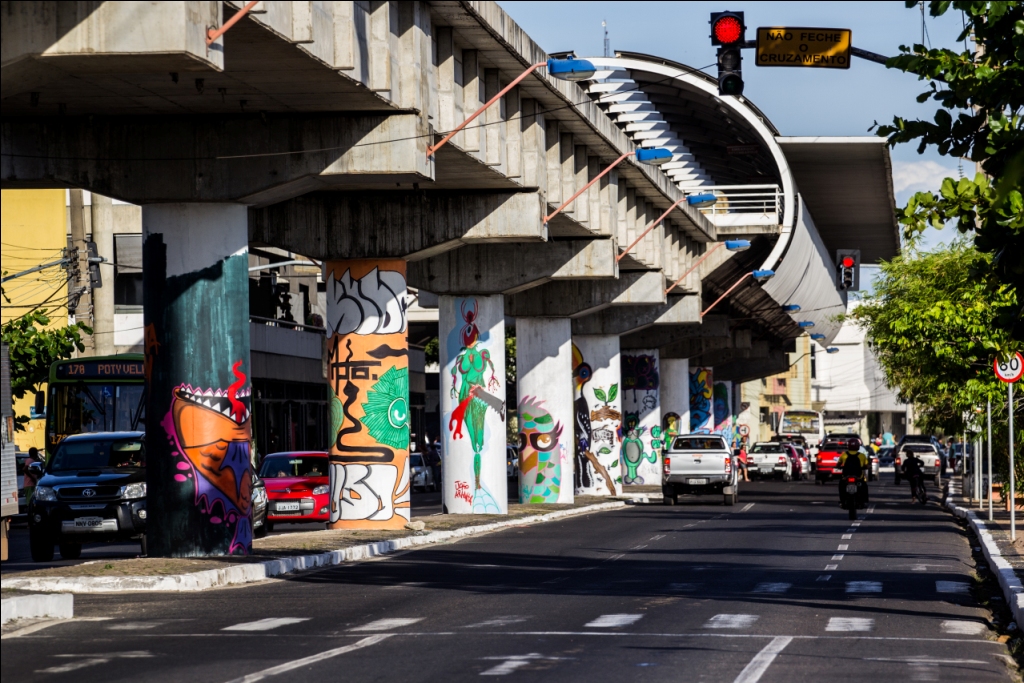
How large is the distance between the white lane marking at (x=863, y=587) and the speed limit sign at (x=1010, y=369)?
9.08m

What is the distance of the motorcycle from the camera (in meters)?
36.2

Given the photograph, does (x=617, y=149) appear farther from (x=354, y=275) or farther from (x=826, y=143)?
(x=826, y=143)

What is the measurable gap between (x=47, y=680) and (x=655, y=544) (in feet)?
57.2

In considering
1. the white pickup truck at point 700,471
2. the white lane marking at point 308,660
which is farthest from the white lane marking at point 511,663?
the white pickup truck at point 700,471

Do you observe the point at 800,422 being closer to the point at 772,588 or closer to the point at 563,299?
the point at 563,299

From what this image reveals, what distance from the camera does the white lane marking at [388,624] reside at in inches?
563

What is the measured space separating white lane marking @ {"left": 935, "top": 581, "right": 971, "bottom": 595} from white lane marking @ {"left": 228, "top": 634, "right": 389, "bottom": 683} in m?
7.29

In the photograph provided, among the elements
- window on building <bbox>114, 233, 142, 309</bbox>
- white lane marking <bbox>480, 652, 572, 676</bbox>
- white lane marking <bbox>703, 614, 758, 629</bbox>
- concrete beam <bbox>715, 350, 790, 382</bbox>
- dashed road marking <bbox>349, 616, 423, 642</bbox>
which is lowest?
white lane marking <bbox>703, 614, 758, 629</bbox>

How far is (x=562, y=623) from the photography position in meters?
14.7

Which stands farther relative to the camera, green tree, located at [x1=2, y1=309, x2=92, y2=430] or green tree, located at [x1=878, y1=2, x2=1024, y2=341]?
green tree, located at [x1=2, y1=309, x2=92, y2=430]

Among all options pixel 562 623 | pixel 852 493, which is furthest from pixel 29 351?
pixel 562 623

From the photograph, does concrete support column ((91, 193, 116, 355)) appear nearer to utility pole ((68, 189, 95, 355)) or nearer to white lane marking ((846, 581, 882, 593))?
utility pole ((68, 189, 95, 355))

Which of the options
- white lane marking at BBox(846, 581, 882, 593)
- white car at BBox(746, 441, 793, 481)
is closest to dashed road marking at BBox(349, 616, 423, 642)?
white lane marking at BBox(846, 581, 882, 593)

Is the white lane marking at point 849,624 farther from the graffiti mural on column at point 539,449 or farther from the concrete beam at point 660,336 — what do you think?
the concrete beam at point 660,336
